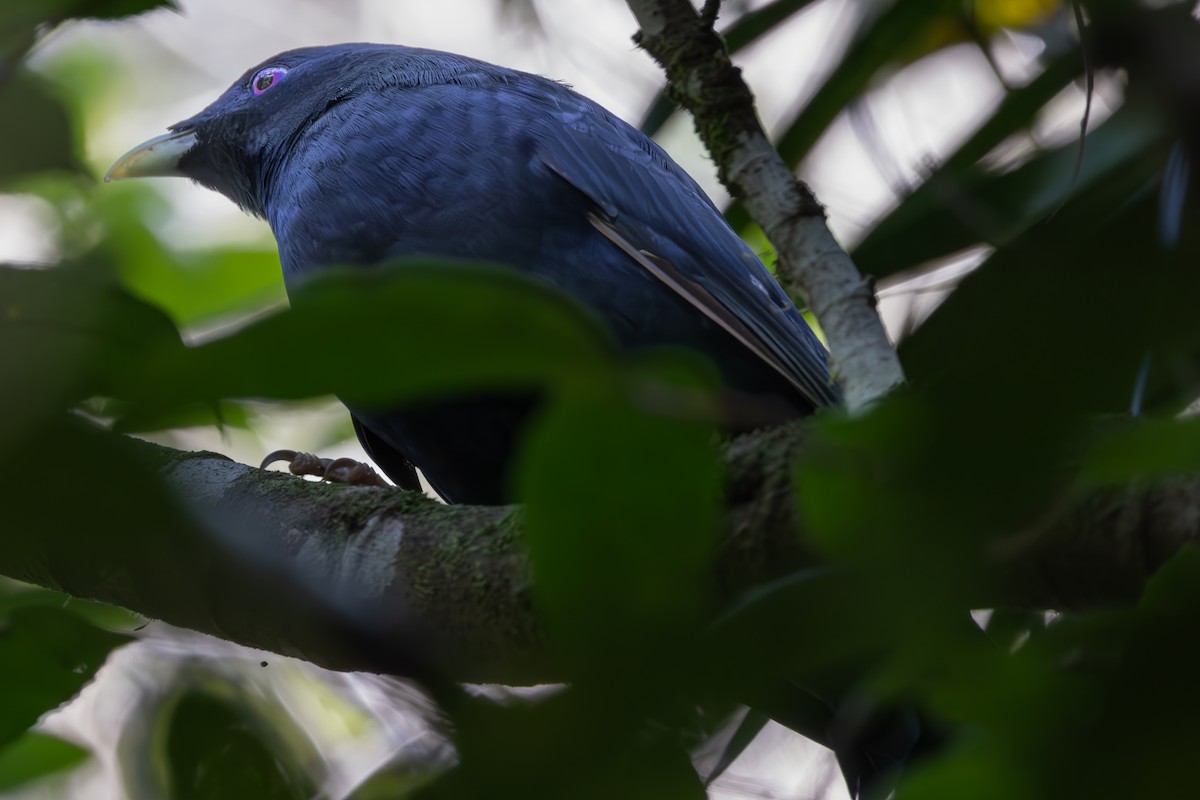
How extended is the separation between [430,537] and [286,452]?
1.30 meters

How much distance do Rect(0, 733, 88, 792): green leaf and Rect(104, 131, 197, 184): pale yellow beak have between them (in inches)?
120

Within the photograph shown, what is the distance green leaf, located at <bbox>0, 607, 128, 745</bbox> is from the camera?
101cm

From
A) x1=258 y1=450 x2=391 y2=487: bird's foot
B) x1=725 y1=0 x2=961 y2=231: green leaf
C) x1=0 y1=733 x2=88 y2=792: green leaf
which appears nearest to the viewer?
x1=0 y1=733 x2=88 y2=792: green leaf

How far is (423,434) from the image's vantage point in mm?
3178

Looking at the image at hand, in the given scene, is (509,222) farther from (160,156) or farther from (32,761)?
(32,761)

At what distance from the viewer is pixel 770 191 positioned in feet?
8.60

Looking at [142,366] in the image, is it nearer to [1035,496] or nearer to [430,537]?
[1035,496]

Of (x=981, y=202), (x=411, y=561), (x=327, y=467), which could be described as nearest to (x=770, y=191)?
(x=981, y=202)

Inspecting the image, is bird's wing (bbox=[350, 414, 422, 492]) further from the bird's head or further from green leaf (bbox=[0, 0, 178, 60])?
green leaf (bbox=[0, 0, 178, 60])

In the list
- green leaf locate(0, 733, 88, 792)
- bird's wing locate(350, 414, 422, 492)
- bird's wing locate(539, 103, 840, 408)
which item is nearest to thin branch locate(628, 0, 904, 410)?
bird's wing locate(539, 103, 840, 408)

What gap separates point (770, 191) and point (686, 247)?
0.52 meters

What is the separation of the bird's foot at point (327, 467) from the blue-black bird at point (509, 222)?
0.45 feet

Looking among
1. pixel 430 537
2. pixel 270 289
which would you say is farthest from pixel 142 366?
pixel 270 289

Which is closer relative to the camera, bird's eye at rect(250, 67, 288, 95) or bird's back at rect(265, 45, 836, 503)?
bird's back at rect(265, 45, 836, 503)
